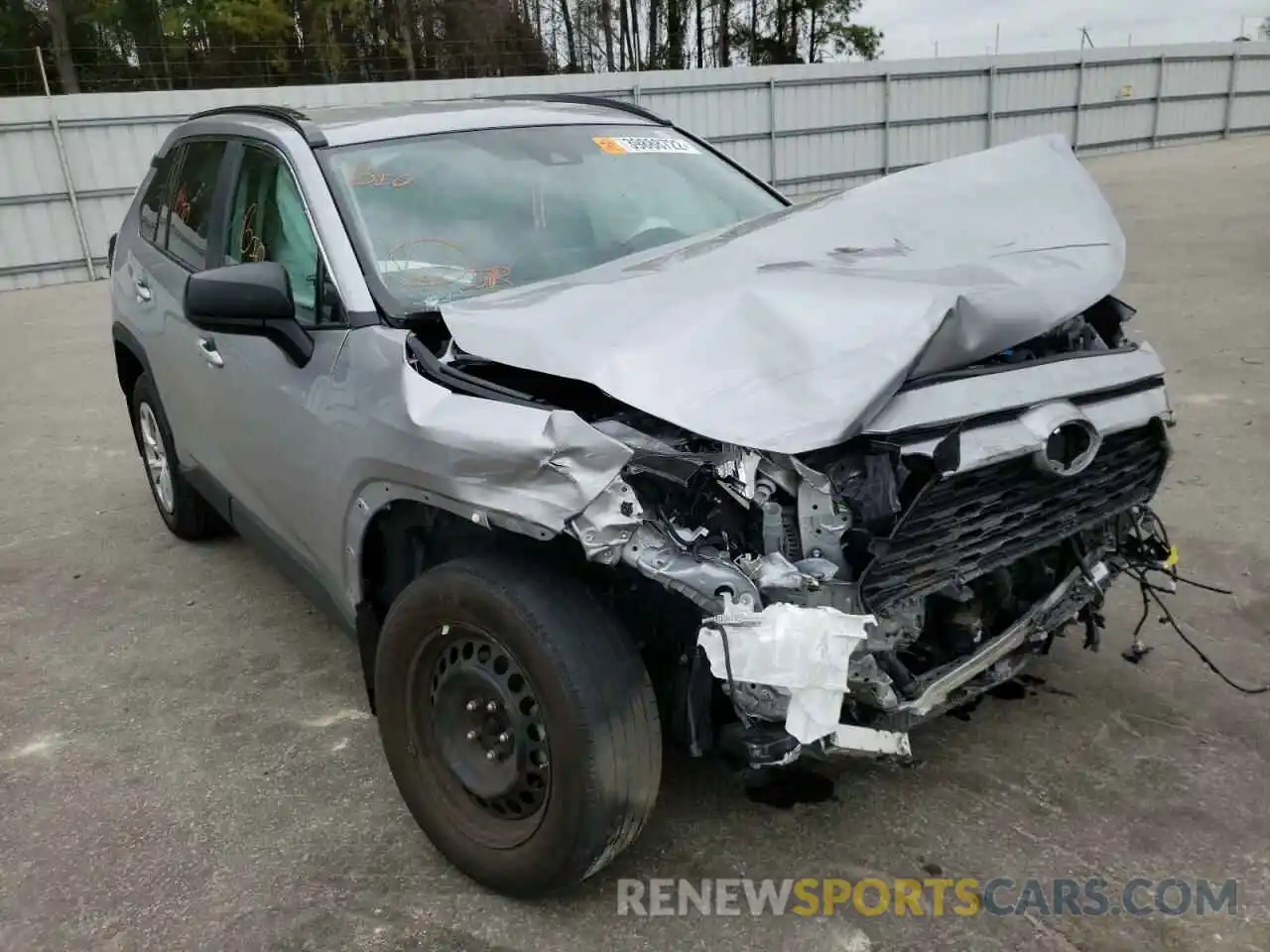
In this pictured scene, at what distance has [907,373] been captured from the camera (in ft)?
7.51

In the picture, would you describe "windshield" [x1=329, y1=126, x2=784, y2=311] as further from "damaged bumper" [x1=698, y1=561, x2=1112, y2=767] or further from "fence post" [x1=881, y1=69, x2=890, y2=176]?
"fence post" [x1=881, y1=69, x2=890, y2=176]

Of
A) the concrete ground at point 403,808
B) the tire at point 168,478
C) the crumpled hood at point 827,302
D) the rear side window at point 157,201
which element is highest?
the rear side window at point 157,201

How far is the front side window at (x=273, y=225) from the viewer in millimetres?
3131

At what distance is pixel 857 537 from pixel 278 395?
6.16ft

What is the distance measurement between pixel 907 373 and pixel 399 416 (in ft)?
3.92

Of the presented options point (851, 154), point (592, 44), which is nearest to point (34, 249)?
point (851, 154)

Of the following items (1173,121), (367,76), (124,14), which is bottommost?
(1173,121)

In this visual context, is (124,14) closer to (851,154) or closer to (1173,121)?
(851,154)

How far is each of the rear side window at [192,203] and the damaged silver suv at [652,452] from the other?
628mm

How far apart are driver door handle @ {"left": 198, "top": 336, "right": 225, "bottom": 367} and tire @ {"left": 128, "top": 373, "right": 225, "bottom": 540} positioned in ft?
2.97

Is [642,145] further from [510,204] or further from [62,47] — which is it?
[62,47]

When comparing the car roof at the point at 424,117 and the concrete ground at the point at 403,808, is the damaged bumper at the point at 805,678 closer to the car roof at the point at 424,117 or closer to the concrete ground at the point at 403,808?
the concrete ground at the point at 403,808

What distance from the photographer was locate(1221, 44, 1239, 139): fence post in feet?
92.0

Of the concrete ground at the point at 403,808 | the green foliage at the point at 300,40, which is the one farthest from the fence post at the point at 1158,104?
the concrete ground at the point at 403,808
